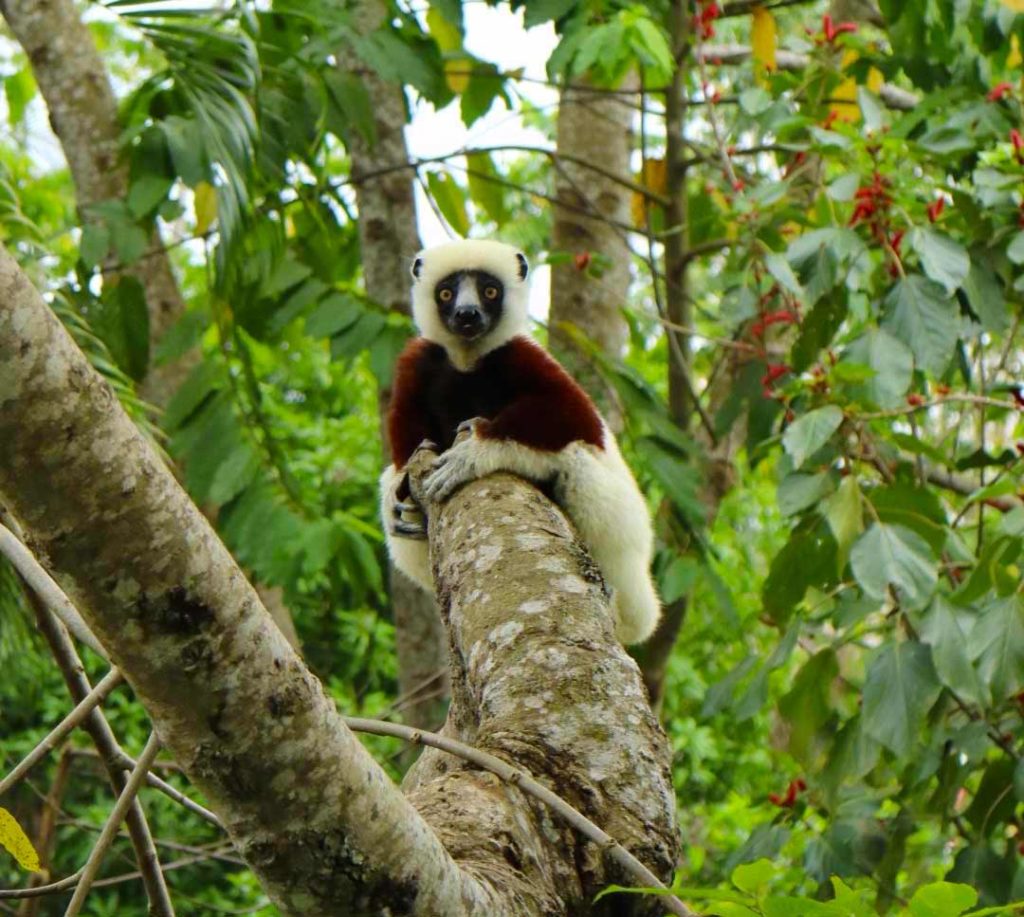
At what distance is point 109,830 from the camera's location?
1460 millimetres

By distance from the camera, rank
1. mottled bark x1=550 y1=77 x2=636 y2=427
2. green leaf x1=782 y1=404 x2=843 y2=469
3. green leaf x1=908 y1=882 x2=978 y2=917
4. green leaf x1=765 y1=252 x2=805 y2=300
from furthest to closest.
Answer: mottled bark x1=550 y1=77 x2=636 y2=427 → green leaf x1=765 y1=252 x2=805 y2=300 → green leaf x1=782 y1=404 x2=843 y2=469 → green leaf x1=908 y1=882 x2=978 y2=917

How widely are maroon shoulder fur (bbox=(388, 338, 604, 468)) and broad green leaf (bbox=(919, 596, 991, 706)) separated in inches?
39.5

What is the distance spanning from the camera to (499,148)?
5336mm

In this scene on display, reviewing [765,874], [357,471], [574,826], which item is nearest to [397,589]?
[357,471]

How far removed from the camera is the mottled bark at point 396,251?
529cm

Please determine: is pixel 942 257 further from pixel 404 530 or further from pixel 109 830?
pixel 109 830

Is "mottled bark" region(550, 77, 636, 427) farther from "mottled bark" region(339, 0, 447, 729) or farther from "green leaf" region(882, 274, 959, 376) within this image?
"green leaf" region(882, 274, 959, 376)

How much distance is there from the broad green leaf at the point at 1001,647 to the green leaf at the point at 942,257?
3.15 feet

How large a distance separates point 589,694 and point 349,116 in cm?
341

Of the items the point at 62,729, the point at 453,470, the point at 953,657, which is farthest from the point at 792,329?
the point at 62,729

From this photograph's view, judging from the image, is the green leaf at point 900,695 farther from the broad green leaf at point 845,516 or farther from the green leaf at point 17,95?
the green leaf at point 17,95

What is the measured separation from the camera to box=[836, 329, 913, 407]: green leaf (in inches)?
146

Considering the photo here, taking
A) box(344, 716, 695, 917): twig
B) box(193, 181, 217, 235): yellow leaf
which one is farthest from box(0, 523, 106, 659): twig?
box(193, 181, 217, 235): yellow leaf

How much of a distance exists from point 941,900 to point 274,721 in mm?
621
